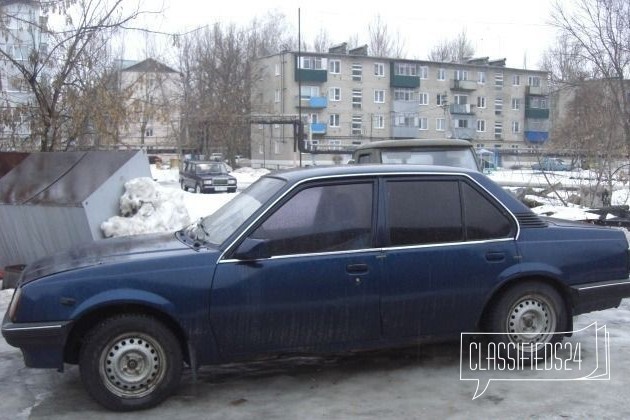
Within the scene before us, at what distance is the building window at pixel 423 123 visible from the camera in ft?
247

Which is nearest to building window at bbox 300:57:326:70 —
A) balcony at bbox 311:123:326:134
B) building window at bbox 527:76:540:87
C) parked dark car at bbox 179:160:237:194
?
balcony at bbox 311:123:326:134

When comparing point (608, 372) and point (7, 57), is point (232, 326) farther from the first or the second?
point (7, 57)

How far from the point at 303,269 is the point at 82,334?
1.53m

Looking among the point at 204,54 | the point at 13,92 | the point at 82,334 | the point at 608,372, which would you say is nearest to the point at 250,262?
the point at 82,334

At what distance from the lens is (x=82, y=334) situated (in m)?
4.43

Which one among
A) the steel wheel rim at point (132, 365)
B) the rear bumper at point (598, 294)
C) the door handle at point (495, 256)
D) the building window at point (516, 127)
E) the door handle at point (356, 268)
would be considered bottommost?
the steel wheel rim at point (132, 365)

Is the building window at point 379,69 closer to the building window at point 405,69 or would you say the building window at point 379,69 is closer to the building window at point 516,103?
the building window at point 405,69

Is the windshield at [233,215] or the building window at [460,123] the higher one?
the building window at [460,123]

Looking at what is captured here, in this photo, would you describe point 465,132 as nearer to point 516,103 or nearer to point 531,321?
point 516,103

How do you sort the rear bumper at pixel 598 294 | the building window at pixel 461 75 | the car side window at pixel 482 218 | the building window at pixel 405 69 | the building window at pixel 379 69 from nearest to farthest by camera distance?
the car side window at pixel 482 218 → the rear bumper at pixel 598 294 → the building window at pixel 379 69 → the building window at pixel 405 69 → the building window at pixel 461 75

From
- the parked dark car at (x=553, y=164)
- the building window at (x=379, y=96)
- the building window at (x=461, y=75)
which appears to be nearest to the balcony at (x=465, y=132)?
the building window at (x=461, y=75)

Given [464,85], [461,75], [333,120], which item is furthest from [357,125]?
[461,75]

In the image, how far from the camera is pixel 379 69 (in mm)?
72938

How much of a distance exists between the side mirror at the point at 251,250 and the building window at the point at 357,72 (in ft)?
225
